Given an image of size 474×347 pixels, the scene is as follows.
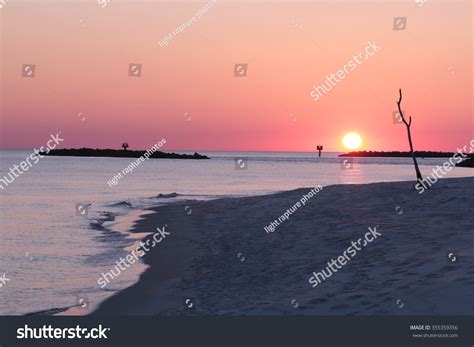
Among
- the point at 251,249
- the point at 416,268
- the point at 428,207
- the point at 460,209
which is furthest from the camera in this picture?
the point at 428,207

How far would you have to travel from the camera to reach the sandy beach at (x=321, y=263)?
1085 centimetres

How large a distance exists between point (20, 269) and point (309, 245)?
904 cm

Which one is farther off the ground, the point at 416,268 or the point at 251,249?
the point at 251,249

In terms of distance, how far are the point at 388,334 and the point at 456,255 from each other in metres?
4.66

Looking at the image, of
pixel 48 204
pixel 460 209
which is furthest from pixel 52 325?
pixel 48 204

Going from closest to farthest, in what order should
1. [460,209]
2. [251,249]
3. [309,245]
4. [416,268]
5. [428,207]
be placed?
[416,268] → [309,245] → [251,249] → [460,209] → [428,207]

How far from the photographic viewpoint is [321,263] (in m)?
14.9

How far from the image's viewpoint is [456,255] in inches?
506

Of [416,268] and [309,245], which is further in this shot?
[309,245]

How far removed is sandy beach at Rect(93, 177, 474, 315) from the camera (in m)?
10.9

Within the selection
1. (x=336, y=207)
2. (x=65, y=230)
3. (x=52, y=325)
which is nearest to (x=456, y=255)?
(x=52, y=325)

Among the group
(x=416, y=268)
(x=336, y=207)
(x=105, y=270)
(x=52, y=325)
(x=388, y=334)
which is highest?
(x=336, y=207)

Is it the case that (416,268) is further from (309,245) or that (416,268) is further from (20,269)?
(20,269)

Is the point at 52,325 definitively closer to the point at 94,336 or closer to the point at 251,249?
the point at 94,336
